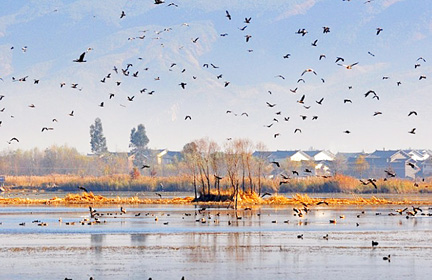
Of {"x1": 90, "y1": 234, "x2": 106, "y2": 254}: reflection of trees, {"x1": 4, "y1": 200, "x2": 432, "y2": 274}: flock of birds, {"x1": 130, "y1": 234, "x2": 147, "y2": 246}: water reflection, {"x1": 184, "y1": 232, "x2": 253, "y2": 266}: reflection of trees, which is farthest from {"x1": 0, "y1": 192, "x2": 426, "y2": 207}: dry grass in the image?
{"x1": 90, "y1": 234, "x2": 106, "y2": 254}: reflection of trees

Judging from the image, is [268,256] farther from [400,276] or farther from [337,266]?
[400,276]

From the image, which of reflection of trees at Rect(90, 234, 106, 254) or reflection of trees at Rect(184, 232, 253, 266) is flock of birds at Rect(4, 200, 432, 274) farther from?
reflection of trees at Rect(90, 234, 106, 254)

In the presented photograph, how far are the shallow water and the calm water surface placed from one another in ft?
0.12

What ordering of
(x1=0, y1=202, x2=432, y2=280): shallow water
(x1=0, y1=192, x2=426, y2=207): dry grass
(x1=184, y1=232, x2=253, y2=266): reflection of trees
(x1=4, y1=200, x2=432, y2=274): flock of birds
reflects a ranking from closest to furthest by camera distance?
(x1=0, y1=202, x2=432, y2=280): shallow water
(x1=184, y1=232, x2=253, y2=266): reflection of trees
(x1=4, y1=200, x2=432, y2=274): flock of birds
(x1=0, y1=192, x2=426, y2=207): dry grass

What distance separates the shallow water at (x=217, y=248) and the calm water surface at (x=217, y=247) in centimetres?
4

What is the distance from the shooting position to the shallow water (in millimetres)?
35969

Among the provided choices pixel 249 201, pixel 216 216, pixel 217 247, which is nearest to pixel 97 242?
pixel 217 247

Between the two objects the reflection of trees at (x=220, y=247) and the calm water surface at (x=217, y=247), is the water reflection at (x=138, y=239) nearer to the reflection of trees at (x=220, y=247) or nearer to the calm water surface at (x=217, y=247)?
the calm water surface at (x=217, y=247)

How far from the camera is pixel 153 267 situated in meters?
37.2

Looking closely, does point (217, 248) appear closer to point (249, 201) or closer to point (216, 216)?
point (216, 216)

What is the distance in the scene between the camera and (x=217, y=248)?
146ft

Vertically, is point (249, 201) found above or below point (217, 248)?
above

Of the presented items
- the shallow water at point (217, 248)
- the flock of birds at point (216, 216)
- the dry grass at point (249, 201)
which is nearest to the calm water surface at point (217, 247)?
the shallow water at point (217, 248)

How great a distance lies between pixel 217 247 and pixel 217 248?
469 millimetres
